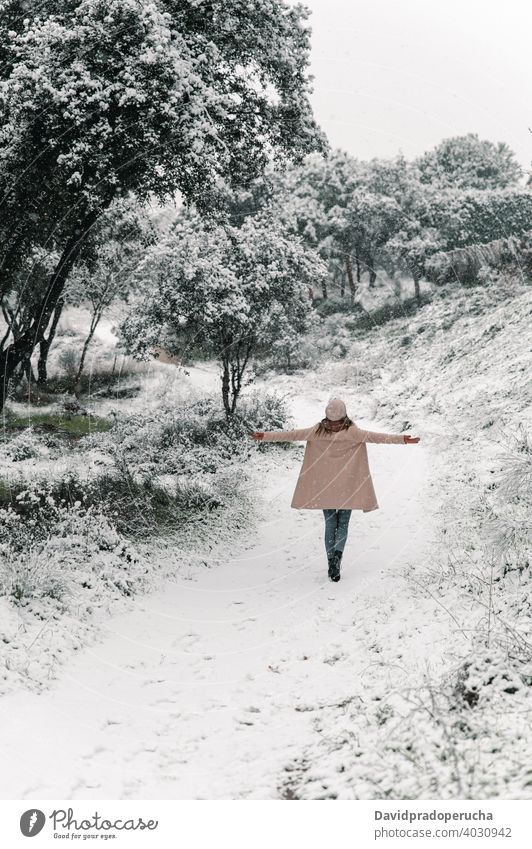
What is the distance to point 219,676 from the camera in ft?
18.7

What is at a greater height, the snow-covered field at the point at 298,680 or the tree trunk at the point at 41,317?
the tree trunk at the point at 41,317

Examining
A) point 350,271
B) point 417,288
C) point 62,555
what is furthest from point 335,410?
point 350,271

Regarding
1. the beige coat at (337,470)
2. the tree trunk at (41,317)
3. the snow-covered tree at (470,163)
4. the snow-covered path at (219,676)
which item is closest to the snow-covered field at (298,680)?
the snow-covered path at (219,676)

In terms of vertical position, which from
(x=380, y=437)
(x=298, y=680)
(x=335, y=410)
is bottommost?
(x=298, y=680)

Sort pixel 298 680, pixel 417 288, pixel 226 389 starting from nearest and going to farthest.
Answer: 1. pixel 298 680
2. pixel 226 389
3. pixel 417 288

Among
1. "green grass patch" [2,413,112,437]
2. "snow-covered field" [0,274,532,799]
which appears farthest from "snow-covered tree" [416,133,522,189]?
"snow-covered field" [0,274,532,799]

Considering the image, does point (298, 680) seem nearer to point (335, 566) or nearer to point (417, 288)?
point (335, 566)

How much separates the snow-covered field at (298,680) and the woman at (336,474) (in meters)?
0.76

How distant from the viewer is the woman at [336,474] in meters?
7.75

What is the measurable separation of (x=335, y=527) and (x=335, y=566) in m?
0.51

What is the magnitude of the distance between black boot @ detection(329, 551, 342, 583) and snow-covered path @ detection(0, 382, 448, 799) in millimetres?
169

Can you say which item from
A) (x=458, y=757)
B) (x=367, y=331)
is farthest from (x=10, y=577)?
(x=367, y=331)

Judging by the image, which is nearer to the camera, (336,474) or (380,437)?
(380,437)

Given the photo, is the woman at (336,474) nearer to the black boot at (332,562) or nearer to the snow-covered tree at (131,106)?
the black boot at (332,562)
